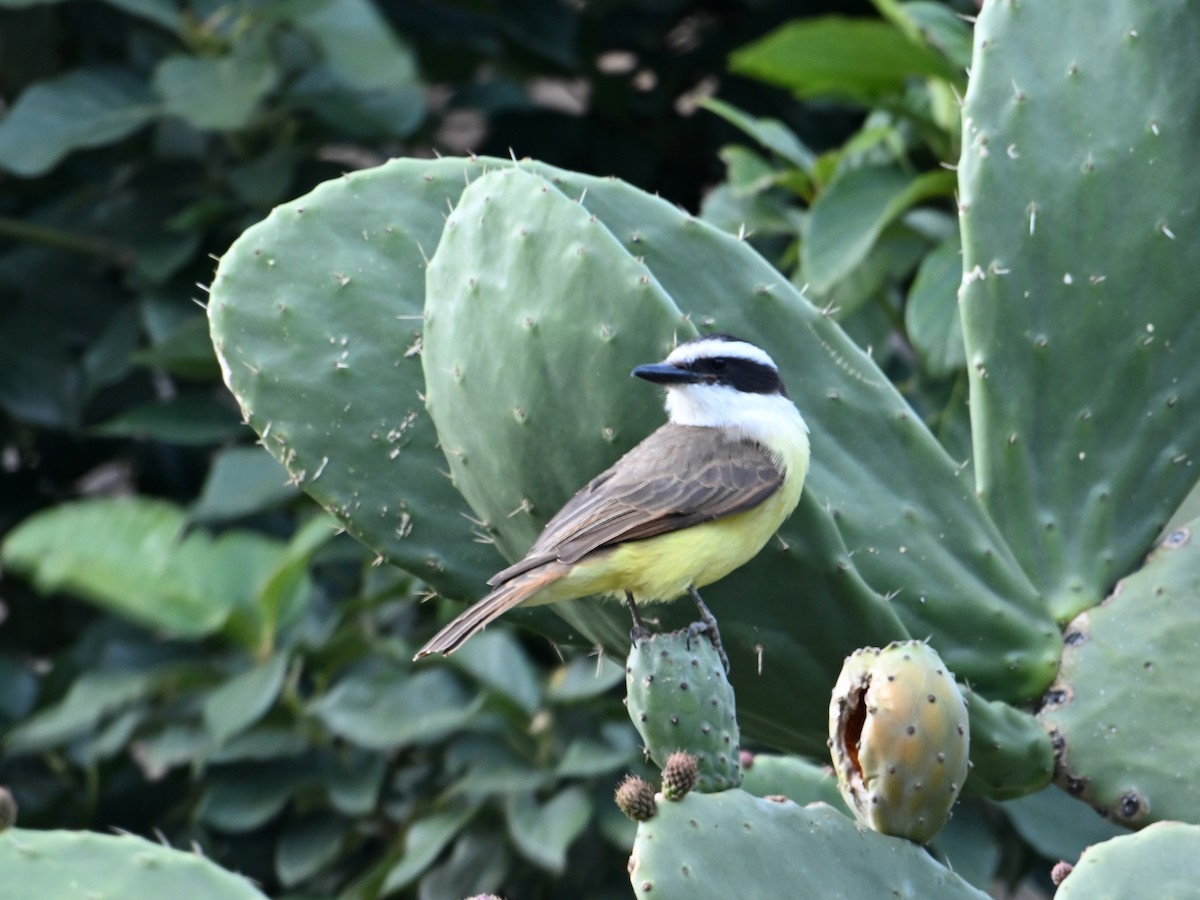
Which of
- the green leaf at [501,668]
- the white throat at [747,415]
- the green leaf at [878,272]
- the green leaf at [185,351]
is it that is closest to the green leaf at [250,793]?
the green leaf at [501,668]

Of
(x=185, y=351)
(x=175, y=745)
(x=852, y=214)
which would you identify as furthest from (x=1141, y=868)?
(x=185, y=351)

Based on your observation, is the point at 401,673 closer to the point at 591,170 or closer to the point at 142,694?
the point at 142,694

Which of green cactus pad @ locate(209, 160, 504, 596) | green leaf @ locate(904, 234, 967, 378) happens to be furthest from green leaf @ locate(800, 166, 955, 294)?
green cactus pad @ locate(209, 160, 504, 596)

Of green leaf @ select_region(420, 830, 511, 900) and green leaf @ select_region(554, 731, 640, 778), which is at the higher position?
green leaf @ select_region(554, 731, 640, 778)

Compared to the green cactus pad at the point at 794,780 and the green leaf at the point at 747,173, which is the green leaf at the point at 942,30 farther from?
the green cactus pad at the point at 794,780

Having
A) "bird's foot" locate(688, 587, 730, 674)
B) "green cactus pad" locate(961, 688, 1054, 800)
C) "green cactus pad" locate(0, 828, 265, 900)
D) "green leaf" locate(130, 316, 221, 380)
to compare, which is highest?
"bird's foot" locate(688, 587, 730, 674)

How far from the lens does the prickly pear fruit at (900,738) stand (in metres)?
1.28

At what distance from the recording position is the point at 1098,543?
72.5 inches

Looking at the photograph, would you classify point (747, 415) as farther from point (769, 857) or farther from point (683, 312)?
point (769, 857)

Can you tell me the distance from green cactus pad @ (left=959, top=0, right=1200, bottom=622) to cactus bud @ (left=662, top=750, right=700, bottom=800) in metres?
0.72

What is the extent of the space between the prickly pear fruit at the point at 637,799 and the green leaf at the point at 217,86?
2.15m

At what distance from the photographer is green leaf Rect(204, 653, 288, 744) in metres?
2.86

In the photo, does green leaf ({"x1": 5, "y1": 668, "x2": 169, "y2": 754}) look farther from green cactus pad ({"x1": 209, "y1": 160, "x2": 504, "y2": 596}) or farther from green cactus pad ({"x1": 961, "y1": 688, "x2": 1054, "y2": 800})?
green cactus pad ({"x1": 961, "y1": 688, "x2": 1054, "y2": 800})

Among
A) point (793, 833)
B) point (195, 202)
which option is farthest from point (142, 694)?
point (793, 833)
